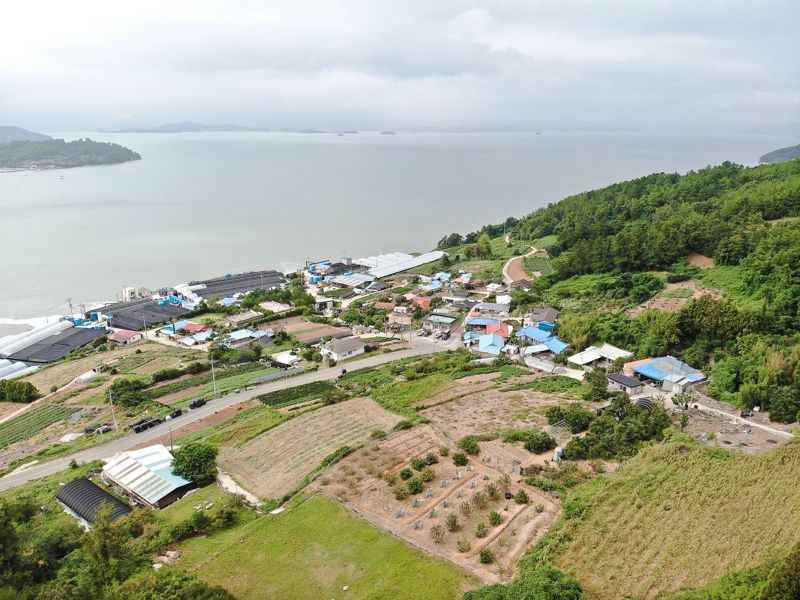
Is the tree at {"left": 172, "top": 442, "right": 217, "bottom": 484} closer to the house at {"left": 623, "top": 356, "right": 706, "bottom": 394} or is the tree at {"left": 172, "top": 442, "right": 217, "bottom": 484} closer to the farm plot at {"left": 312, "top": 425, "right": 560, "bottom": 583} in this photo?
the farm plot at {"left": 312, "top": 425, "right": 560, "bottom": 583}

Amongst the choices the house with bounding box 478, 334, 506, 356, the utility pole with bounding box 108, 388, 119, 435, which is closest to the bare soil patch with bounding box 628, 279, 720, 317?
the house with bounding box 478, 334, 506, 356

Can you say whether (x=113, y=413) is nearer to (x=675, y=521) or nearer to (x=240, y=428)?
(x=240, y=428)

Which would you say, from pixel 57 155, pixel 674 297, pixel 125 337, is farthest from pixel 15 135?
pixel 674 297

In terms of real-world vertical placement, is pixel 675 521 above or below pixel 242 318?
above

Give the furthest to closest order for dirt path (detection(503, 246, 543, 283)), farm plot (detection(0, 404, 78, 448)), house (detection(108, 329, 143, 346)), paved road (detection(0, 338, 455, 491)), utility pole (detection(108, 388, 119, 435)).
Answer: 1. dirt path (detection(503, 246, 543, 283))
2. house (detection(108, 329, 143, 346))
3. farm plot (detection(0, 404, 78, 448))
4. utility pole (detection(108, 388, 119, 435))
5. paved road (detection(0, 338, 455, 491))

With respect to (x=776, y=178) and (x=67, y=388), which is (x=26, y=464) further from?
(x=776, y=178)

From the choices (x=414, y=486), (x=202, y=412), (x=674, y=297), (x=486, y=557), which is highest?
(x=674, y=297)

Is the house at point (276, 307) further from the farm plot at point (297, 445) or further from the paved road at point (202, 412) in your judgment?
the farm plot at point (297, 445)

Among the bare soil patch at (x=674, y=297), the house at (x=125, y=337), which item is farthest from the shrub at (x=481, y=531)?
the house at (x=125, y=337)
